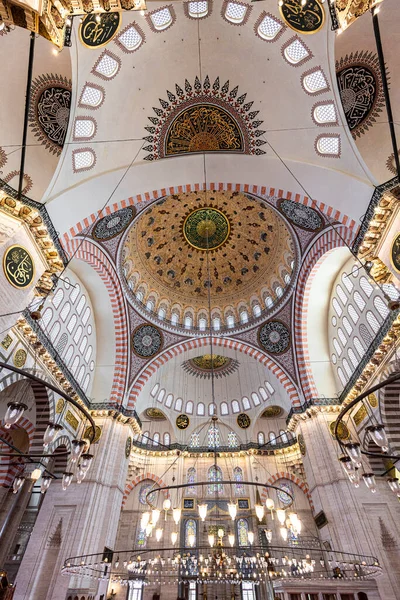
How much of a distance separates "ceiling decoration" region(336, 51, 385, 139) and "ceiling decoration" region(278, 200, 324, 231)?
3.78 m

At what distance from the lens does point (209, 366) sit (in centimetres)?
1836

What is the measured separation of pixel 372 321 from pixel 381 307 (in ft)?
2.14

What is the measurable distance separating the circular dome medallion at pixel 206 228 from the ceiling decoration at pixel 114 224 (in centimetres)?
368

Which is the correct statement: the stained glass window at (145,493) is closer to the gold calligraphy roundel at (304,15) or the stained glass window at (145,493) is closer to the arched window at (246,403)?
the arched window at (246,403)

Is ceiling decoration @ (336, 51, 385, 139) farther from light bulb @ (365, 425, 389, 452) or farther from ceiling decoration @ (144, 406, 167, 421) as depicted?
ceiling decoration @ (144, 406, 167, 421)

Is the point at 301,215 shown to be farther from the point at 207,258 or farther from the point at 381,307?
the point at 207,258

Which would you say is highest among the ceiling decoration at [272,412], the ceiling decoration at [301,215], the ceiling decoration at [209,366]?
the ceiling decoration at [209,366]

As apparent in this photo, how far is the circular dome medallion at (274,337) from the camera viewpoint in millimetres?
14086

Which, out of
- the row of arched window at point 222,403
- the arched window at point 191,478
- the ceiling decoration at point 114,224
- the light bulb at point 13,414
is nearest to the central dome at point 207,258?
the ceiling decoration at point 114,224

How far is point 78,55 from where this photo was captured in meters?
6.45

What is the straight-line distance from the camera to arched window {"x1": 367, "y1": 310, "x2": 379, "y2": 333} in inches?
396

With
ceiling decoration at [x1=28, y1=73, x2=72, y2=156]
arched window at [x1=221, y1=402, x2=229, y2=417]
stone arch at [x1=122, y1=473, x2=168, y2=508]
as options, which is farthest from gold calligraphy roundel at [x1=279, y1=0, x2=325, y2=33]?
stone arch at [x1=122, y1=473, x2=168, y2=508]

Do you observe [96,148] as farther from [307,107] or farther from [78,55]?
[307,107]

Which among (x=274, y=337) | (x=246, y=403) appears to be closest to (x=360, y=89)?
(x=274, y=337)
